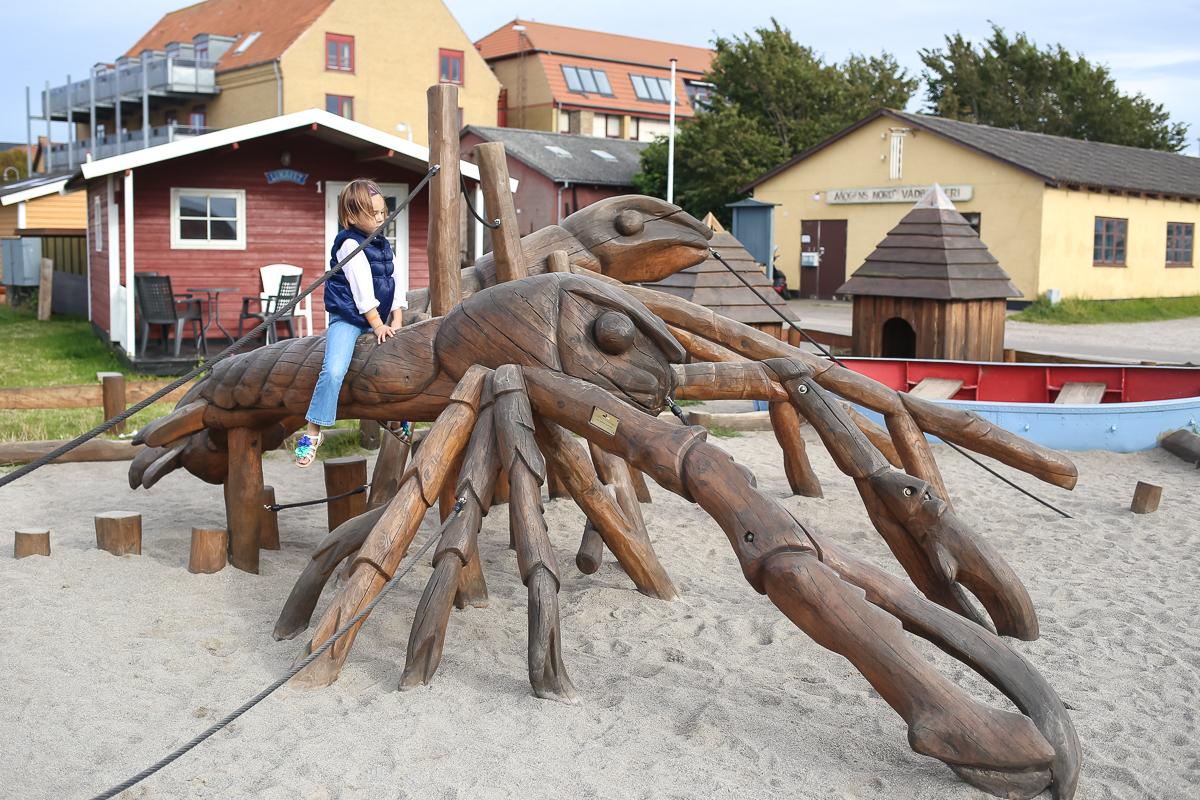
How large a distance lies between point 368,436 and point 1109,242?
21224mm

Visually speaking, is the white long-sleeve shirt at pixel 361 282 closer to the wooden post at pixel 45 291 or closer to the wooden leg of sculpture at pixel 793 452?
the wooden leg of sculpture at pixel 793 452

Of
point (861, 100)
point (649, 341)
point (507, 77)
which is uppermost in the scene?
point (507, 77)

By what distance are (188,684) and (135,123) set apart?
40040 millimetres

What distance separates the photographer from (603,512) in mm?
4453

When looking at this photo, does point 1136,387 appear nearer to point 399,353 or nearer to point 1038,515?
point 1038,515

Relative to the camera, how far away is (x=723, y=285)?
10719 mm

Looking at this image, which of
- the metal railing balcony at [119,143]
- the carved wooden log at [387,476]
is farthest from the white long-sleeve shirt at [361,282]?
the metal railing balcony at [119,143]

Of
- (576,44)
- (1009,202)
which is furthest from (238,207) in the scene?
(576,44)

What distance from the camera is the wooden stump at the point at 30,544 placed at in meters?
5.31

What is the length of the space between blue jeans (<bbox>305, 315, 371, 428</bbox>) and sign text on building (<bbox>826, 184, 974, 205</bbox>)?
2013cm

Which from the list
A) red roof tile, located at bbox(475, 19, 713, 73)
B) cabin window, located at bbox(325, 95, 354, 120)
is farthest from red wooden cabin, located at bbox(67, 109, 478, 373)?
red roof tile, located at bbox(475, 19, 713, 73)

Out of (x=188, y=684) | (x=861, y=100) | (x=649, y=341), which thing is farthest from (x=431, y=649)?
(x=861, y=100)

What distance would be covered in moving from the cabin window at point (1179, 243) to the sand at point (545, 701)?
23.3m

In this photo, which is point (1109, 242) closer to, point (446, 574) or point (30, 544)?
point (446, 574)
